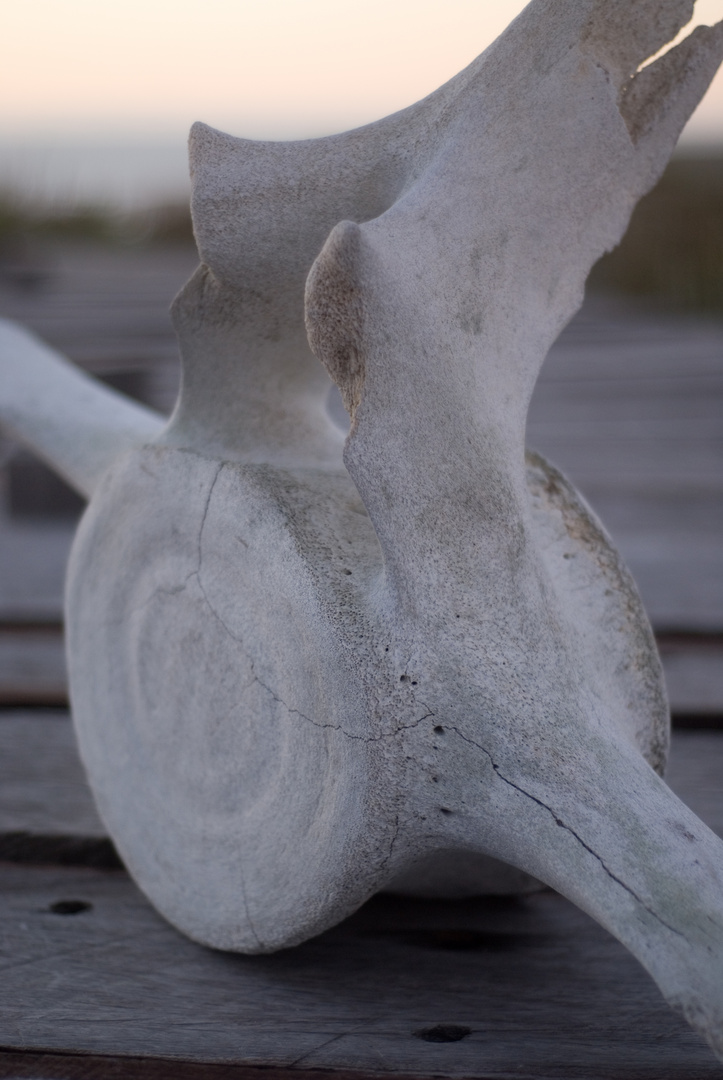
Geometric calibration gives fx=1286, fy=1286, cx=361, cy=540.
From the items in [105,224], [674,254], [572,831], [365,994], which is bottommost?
[365,994]

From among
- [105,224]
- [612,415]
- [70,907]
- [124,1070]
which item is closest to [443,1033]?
[124,1070]

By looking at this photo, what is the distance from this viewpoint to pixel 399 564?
28.6 inches

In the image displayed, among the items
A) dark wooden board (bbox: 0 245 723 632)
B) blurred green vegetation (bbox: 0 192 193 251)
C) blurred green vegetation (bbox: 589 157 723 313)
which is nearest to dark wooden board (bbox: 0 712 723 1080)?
dark wooden board (bbox: 0 245 723 632)

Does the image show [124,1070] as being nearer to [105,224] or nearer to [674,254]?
[674,254]

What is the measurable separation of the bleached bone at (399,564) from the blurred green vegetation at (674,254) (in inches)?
140

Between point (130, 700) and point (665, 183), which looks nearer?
point (130, 700)

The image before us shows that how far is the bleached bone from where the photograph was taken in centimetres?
71

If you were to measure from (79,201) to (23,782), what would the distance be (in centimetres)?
613

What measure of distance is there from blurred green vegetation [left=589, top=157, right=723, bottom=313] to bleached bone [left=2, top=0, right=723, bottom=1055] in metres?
3.57

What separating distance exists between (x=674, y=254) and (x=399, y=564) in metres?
4.21

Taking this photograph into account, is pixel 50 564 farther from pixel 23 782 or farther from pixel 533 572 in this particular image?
pixel 533 572

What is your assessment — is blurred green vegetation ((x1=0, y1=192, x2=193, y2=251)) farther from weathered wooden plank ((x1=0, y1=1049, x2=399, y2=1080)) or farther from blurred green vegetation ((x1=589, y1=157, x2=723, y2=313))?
weathered wooden plank ((x1=0, y1=1049, x2=399, y2=1080))

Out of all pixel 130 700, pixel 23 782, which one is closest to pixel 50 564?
pixel 23 782

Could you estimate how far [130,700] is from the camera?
3.06 ft
